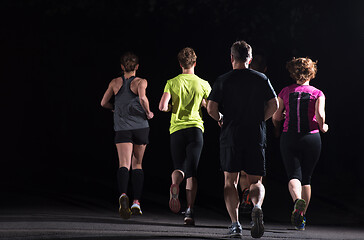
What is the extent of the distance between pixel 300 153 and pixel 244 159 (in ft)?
4.61

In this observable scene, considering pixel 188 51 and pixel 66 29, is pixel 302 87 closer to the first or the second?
pixel 188 51

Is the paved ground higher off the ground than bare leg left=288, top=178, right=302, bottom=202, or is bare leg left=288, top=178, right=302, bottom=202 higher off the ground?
bare leg left=288, top=178, right=302, bottom=202

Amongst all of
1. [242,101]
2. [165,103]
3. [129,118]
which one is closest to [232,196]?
[242,101]

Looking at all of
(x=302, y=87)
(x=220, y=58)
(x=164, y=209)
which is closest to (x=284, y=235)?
(x=302, y=87)

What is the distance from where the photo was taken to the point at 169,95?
31.5ft

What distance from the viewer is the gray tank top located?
33.5 ft

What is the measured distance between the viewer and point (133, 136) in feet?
33.8

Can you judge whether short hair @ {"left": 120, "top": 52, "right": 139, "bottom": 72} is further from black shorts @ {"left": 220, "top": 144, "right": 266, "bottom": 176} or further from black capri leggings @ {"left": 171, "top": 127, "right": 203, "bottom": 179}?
black shorts @ {"left": 220, "top": 144, "right": 266, "bottom": 176}

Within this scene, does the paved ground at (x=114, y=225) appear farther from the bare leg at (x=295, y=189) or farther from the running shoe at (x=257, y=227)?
the running shoe at (x=257, y=227)

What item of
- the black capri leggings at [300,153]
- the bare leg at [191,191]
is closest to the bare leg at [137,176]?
the bare leg at [191,191]

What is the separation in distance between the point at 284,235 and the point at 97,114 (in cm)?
1518

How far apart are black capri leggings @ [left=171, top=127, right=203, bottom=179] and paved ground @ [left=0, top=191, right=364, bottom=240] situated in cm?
69

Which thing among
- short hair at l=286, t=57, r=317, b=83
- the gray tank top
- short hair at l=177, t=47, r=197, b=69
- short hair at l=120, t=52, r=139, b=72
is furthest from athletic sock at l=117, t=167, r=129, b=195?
short hair at l=286, t=57, r=317, b=83

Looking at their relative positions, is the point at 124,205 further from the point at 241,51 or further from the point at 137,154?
the point at 241,51
